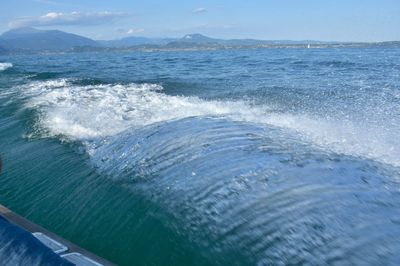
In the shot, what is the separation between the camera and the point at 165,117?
10.2 metres

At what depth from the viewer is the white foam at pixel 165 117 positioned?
7.54m

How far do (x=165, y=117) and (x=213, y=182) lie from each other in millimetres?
4646

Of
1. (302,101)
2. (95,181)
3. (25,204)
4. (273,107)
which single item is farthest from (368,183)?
(302,101)

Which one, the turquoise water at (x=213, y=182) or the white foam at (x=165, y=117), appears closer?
the turquoise water at (x=213, y=182)

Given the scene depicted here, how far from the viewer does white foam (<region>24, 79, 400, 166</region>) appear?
24.7 ft

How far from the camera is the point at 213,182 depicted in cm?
584

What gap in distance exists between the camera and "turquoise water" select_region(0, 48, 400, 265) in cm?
443

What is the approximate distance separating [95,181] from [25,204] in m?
1.07

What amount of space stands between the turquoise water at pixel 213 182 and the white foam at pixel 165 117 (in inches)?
2.1

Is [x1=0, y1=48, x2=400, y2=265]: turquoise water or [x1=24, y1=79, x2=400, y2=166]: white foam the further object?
[x1=24, y1=79, x2=400, y2=166]: white foam

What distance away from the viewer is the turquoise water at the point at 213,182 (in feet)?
14.5

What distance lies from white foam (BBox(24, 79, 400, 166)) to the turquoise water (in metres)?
0.05

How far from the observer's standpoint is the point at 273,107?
11.9m

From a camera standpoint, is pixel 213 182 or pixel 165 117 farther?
pixel 165 117
